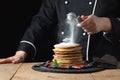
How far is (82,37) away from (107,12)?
0.20m

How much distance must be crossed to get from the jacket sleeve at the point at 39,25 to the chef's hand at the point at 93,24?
44cm

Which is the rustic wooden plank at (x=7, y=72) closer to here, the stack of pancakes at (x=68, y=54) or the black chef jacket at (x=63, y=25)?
the stack of pancakes at (x=68, y=54)

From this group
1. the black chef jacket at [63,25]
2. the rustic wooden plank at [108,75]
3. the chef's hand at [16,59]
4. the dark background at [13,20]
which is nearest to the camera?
the rustic wooden plank at [108,75]

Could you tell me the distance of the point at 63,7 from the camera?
74.4 inches

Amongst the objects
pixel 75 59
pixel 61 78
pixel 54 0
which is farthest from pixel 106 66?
pixel 54 0

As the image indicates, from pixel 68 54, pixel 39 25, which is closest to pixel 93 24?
pixel 68 54

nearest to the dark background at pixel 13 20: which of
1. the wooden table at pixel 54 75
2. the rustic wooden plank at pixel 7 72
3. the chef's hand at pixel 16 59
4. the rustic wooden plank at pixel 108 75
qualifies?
the chef's hand at pixel 16 59

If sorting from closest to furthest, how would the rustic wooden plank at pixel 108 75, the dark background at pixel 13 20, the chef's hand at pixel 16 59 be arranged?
the rustic wooden plank at pixel 108 75
the chef's hand at pixel 16 59
the dark background at pixel 13 20

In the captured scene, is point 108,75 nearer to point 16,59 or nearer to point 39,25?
point 16,59

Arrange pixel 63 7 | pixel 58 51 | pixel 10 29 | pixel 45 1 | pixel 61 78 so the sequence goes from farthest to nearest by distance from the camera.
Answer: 1. pixel 10 29
2. pixel 45 1
3. pixel 63 7
4. pixel 58 51
5. pixel 61 78

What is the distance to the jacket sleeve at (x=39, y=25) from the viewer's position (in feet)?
5.93

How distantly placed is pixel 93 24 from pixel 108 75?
0.30 metres

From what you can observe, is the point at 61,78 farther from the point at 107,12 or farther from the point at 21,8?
the point at 21,8

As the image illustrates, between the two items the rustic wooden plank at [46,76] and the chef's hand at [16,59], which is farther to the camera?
the chef's hand at [16,59]
